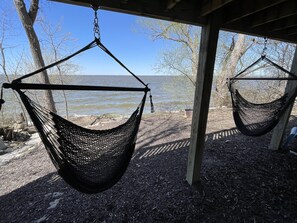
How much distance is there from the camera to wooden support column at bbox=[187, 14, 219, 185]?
1419 millimetres

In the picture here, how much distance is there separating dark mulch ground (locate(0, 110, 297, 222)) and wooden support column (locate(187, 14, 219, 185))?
0.91 ft

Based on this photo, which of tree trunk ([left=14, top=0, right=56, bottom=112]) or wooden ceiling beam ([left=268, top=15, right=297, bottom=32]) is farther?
tree trunk ([left=14, top=0, right=56, bottom=112])

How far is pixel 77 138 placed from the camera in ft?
3.91

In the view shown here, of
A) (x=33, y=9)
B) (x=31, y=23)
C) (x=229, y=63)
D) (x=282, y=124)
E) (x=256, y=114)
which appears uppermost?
(x=33, y=9)

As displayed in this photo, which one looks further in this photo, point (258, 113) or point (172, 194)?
point (258, 113)

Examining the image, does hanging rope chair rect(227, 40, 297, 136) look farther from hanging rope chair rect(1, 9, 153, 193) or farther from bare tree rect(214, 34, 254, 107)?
bare tree rect(214, 34, 254, 107)

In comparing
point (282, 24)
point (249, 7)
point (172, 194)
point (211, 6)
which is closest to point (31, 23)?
point (211, 6)

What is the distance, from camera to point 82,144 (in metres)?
1.23

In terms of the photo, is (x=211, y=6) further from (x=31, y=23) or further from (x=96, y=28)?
(x=31, y=23)

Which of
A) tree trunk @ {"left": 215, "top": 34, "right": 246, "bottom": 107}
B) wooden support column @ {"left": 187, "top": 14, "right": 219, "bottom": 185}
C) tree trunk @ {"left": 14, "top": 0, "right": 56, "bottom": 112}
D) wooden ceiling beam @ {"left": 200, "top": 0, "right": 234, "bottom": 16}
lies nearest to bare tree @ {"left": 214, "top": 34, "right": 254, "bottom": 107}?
tree trunk @ {"left": 215, "top": 34, "right": 246, "bottom": 107}

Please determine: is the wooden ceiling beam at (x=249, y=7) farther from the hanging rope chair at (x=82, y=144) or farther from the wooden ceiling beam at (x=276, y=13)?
the hanging rope chair at (x=82, y=144)

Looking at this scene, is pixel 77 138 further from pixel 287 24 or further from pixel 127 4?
pixel 287 24

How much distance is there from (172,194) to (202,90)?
1088 millimetres

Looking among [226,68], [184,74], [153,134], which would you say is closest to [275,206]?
[153,134]
